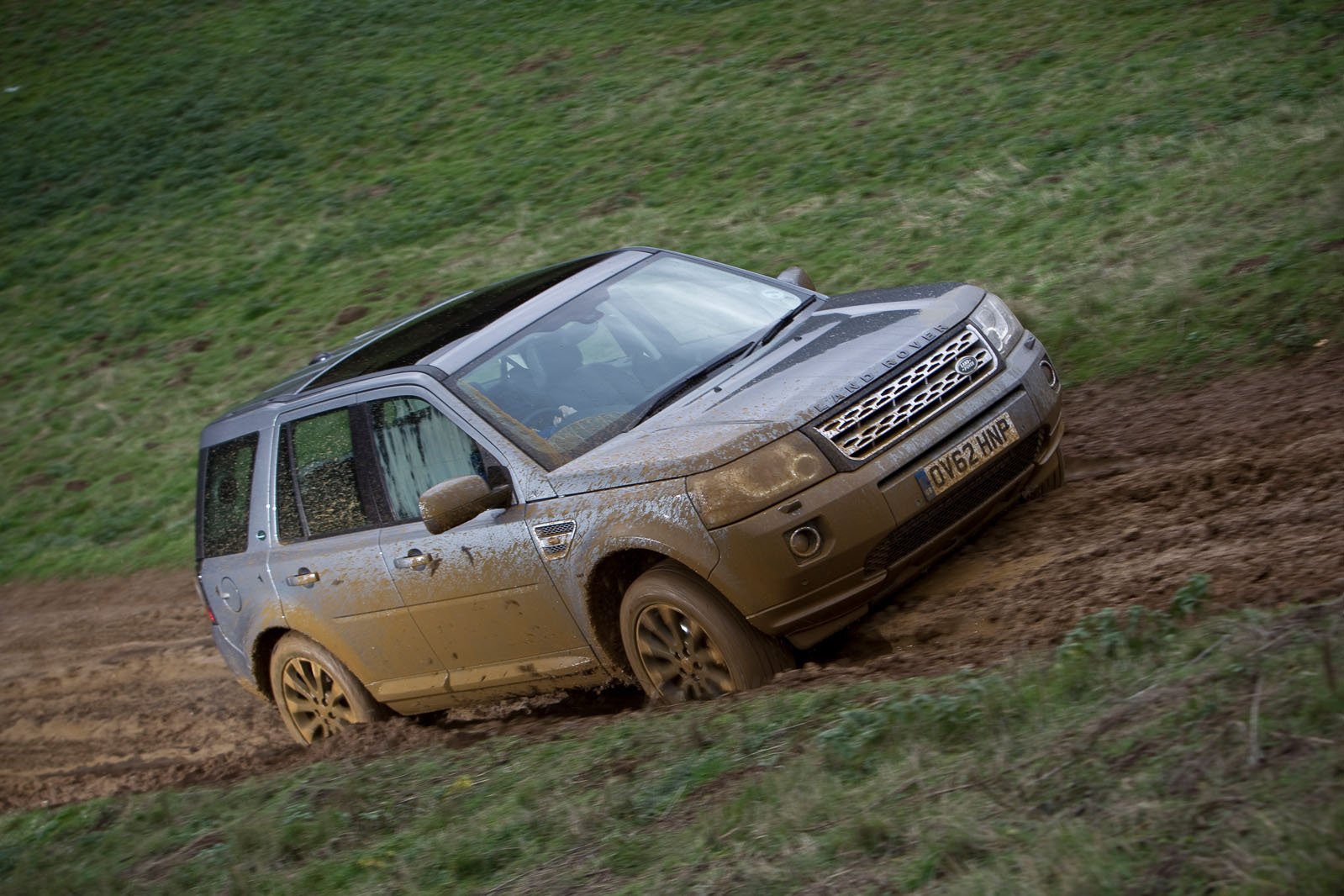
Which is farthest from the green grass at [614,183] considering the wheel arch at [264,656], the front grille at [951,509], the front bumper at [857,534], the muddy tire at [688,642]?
the wheel arch at [264,656]

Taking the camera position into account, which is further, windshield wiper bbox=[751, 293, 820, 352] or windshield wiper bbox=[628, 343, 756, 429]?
windshield wiper bbox=[751, 293, 820, 352]

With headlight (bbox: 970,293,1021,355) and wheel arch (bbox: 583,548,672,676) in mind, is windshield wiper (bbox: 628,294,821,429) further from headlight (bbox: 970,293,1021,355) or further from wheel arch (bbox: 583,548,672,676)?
headlight (bbox: 970,293,1021,355)

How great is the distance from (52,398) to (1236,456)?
42.0 ft

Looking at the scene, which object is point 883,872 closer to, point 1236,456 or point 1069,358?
point 1236,456

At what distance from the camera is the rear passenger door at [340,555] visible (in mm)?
6316

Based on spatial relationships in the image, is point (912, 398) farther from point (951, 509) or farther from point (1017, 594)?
point (1017, 594)

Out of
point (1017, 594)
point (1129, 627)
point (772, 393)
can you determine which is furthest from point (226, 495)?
point (1129, 627)

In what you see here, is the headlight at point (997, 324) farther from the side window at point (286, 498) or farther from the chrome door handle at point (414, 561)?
the side window at point (286, 498)

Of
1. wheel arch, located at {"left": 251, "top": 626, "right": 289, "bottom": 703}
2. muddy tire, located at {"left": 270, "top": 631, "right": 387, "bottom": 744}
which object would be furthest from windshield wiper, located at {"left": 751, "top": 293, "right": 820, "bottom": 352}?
wheel arch, located at {"left": 251, "top": 626, "right": 289, "bottom": 703}

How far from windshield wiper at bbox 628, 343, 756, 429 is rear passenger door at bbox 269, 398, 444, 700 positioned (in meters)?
1.43

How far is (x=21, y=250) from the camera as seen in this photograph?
61.4 feet

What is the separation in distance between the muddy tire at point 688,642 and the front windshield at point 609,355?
0.71m

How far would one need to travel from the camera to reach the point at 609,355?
6.14m

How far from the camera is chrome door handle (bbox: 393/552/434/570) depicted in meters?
6.00
